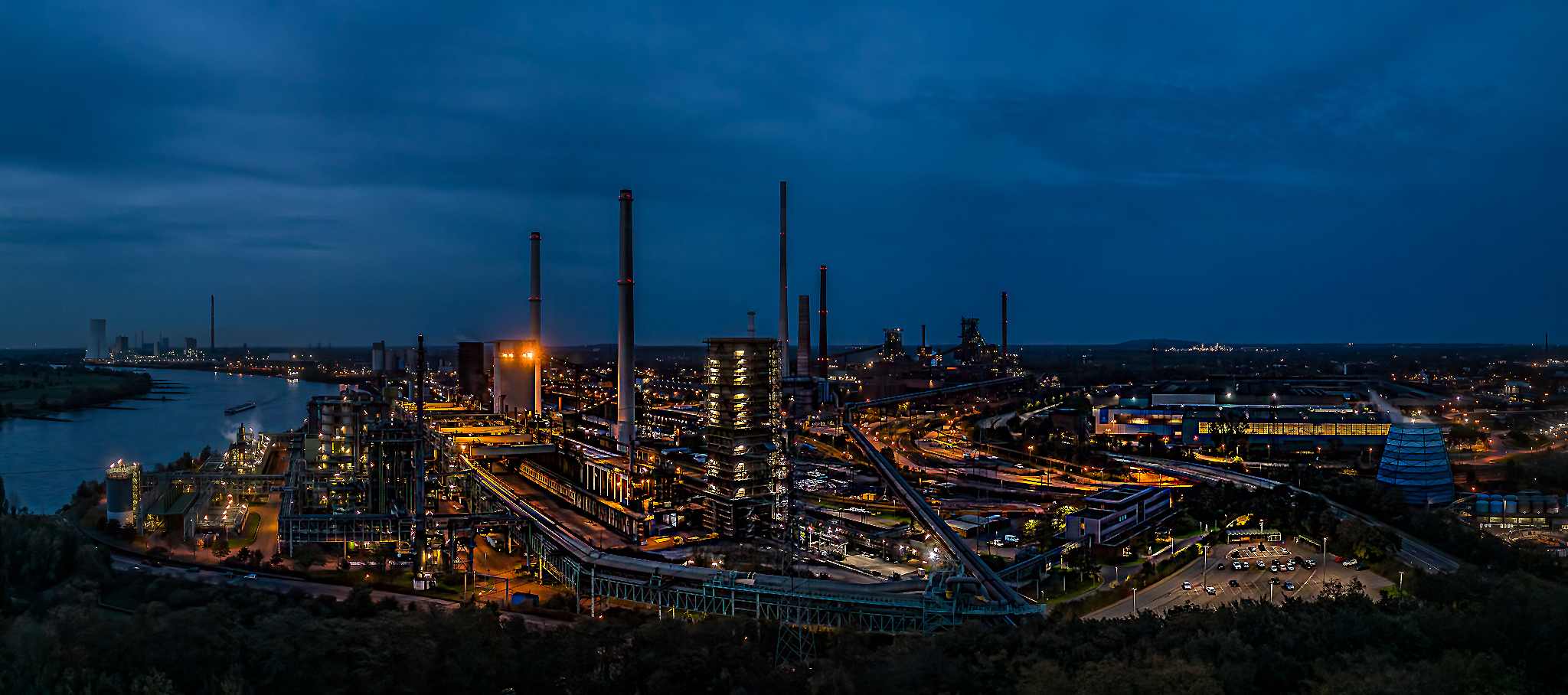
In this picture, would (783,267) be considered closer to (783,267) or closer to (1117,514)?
(783,267)

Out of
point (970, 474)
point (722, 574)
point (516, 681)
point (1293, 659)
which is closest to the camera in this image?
point (1293, 659)

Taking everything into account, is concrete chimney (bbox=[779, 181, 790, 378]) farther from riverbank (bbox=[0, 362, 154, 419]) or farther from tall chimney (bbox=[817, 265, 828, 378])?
riverbank (bbox=[0, 362, 154, 419])

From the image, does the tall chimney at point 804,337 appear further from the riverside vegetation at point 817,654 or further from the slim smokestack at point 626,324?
the riverside vegetation at point 817,654

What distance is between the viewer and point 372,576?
10.9 metres

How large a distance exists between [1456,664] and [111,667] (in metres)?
9.58

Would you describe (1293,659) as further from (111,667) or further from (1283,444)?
(1283,444)

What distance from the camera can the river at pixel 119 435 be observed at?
1822cm

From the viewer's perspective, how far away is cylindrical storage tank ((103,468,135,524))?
43.5 ft

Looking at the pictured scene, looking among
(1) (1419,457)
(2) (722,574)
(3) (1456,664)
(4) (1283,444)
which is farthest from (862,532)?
(4) (1283,444)

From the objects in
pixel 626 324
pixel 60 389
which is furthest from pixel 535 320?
pixel 60 389

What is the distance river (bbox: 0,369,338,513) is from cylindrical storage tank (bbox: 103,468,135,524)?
325 cm

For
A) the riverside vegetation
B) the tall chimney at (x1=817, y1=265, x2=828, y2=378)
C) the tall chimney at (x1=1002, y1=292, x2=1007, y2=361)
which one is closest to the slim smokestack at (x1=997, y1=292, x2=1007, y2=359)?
the tall chimney at (x1=1002, y1=292, x2=1007, y2=361)

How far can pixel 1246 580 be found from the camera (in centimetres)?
1059

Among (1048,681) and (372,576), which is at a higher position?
(1048,681)
